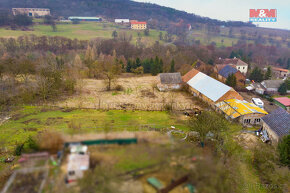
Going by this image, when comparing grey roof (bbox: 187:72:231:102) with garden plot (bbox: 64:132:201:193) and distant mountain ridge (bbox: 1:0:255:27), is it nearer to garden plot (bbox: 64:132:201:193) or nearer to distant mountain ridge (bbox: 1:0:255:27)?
garden plot (bbox: 64:132:201:193)

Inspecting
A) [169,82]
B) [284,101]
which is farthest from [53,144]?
[284,101]

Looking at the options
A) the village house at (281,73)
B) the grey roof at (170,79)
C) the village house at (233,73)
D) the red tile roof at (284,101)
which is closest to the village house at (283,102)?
the red tile roof at (284,101)

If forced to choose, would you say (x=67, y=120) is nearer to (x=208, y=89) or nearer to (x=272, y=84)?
(x=208, y=89)

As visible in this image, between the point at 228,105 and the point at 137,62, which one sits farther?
the point at 137,62

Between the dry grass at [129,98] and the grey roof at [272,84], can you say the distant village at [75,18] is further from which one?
the grey roof at [272,84]

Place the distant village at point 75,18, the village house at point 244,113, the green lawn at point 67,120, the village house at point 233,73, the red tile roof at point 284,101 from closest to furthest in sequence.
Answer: the green lawn at point 67,120
the village house at point 244,113
the red tile roof at point 284,101
the village house at point 233,73
the distant village at point 75,18

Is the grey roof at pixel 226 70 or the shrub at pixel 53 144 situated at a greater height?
the shrub at pixel 53 144

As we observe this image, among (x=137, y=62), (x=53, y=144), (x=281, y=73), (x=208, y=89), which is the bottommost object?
(x=208, y=89)
